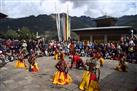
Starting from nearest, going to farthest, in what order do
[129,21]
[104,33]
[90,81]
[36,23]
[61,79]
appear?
[90,81] → [61,79] → [104,33] → [129,21] → [36,23]

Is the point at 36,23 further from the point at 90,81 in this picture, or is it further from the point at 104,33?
the point at 90,81

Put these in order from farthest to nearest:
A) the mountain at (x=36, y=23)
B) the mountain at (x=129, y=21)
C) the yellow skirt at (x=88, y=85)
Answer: the mountain at (x=36, y=23) < the mountain at (x=129, y=21) < the yellow skirt at (x=88, y=85)

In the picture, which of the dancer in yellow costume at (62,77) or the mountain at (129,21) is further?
the mountain at (129,21)

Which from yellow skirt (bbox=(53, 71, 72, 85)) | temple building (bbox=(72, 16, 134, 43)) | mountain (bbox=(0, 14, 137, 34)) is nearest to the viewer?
yellow skirt (bbox=(53, 71, 72, 85))

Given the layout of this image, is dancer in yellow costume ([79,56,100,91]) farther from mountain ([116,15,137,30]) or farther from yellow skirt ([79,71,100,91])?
mountain ([116,15,137,30])

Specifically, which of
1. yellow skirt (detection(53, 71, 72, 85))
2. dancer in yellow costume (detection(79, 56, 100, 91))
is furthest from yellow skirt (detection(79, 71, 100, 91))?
yellow skirt (detection(53, 71, 72, 85))

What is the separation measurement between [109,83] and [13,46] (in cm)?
1378

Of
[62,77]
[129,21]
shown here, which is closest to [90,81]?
[62,77]

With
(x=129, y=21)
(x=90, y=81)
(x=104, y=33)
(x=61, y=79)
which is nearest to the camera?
(x=90, y=81)

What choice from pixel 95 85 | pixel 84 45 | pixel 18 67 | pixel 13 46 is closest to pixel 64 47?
pixel 84 45

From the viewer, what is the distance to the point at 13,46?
26906 mm

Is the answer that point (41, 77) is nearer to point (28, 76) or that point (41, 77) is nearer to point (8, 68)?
point (28, 76)

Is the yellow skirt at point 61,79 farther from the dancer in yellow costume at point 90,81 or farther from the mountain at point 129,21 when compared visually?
the mountain at point 129,21

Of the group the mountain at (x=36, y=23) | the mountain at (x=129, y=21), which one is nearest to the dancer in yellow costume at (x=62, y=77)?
the mountain at (x=129, y=21)
